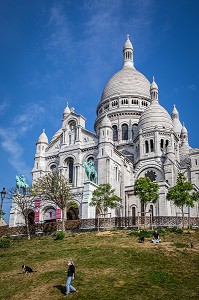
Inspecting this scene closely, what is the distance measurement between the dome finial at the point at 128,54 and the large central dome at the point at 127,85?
4.79m

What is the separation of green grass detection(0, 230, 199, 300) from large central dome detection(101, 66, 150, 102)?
46394 mm

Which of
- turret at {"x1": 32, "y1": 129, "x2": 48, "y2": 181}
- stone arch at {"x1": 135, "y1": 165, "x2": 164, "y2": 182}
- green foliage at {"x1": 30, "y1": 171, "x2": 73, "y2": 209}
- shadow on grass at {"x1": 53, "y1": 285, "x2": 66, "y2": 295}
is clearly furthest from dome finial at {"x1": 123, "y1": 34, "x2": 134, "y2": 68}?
shadow on grass at {"x1": 53, "y1": 285, "x2": 66, "y2": 295}

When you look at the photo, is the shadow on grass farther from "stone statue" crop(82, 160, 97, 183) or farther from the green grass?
"stone statue" crop(82, 160, 97, 183)

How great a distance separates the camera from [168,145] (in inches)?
2336

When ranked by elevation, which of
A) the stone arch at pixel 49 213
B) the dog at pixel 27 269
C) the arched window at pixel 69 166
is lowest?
the dog at pixel 27 269

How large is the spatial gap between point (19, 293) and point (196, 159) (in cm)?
4531

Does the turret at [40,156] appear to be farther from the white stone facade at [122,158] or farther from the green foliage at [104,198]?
the green foliage at [104,198]

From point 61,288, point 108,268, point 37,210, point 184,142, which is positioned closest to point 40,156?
point 37,210

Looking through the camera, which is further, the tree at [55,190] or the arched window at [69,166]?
the arched window at [69,166]

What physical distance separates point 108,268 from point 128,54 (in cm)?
7194

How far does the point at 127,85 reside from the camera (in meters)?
78.2

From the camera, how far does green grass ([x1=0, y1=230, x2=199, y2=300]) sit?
781 inches

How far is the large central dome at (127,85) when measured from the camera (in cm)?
7712

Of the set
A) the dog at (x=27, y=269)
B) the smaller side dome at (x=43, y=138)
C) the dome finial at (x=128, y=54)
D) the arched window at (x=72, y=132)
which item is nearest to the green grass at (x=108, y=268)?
the dog at (x=27, y=269)
